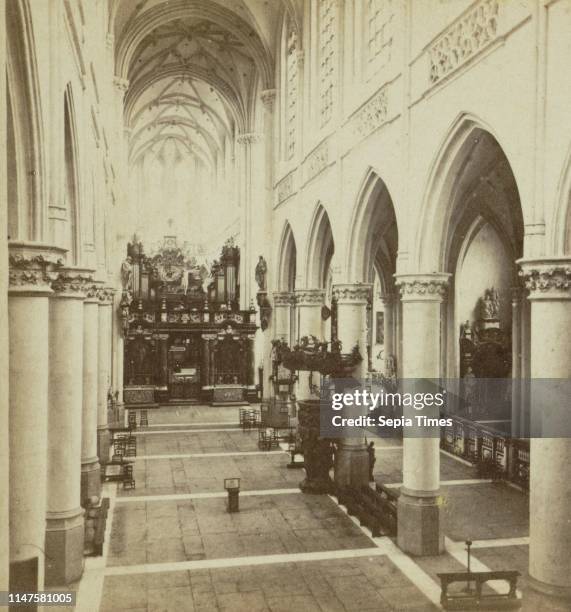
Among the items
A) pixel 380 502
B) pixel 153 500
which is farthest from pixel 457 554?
pixel 153 500

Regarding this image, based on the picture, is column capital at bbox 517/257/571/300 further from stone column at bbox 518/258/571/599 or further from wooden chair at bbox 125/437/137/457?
wooden chair at bbox 125/437/137/457

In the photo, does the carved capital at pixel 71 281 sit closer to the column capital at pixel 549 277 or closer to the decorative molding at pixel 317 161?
the column capital at pixel 549 277

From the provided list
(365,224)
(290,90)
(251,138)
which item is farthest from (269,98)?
(365,224)

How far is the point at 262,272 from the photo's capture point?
27078 millimetres

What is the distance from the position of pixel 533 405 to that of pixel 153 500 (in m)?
9.36

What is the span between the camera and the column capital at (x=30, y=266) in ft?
24.3

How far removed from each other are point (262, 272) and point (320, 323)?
6.91 meters

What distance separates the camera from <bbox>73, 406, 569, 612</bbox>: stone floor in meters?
9.84

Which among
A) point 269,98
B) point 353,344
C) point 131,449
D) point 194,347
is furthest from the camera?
point 194,347

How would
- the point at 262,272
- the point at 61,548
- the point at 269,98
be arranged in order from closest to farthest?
1. the point at 61,548
2. the point at 269,98
3. the point at 262,272

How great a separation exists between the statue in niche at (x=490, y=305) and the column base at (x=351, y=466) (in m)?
9.57

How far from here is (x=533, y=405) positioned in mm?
8164

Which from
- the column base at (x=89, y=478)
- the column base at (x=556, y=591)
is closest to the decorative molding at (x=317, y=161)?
the column base at (x=89, y=478)

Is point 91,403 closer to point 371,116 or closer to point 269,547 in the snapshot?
point 269,547
